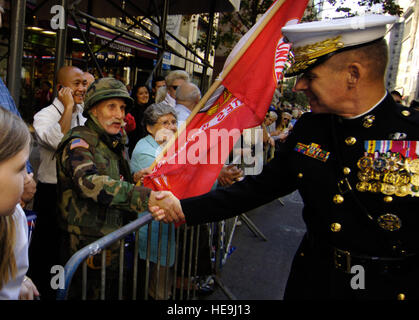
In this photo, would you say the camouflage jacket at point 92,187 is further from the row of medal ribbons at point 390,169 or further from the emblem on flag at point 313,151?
the row of medal ribbons at point 390,169

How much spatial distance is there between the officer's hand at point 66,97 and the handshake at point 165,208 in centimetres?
175

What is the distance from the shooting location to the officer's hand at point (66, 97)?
3.58 meters

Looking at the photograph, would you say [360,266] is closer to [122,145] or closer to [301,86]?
[301,86]

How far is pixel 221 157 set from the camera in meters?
2.79

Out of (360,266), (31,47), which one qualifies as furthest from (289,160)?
(31,47)

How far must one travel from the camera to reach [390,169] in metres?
1.69

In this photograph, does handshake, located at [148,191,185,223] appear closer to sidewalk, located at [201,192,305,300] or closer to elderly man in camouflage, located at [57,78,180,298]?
elderly man in camouflage, located at [57,78,180,298]

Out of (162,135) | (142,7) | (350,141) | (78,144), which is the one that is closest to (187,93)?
(162,135)

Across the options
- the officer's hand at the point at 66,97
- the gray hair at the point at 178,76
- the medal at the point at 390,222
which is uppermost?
the gray hair at the point at 178,76

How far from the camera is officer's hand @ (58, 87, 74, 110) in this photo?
3584 mm

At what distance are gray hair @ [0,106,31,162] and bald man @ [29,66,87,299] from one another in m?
2.17

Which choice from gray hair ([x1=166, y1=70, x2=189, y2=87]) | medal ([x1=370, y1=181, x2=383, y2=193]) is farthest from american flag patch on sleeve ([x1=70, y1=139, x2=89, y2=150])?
gray hair ([x1=166, y1=70, x2=189, y2=87])

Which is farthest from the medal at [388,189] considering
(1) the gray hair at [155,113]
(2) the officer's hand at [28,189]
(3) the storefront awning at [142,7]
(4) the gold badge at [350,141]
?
(3) the storefront awning at [142,7]

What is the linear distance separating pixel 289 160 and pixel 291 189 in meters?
0.21
